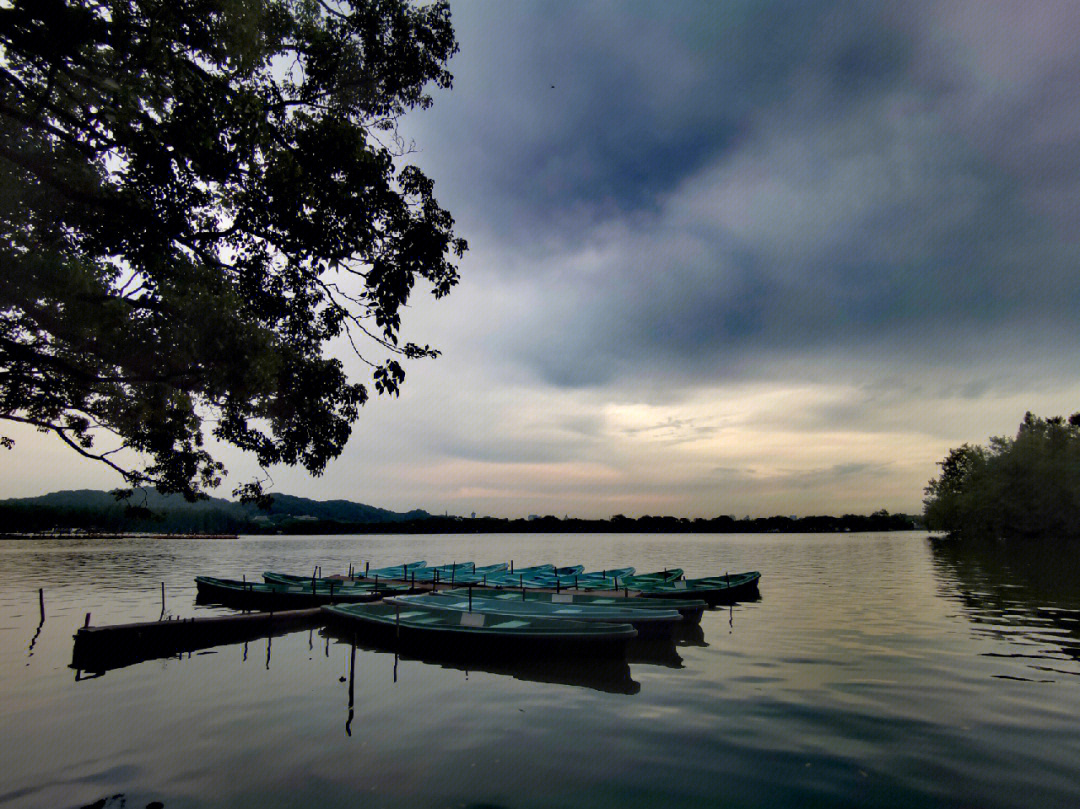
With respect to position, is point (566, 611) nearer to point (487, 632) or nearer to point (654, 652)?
point (654, 652)

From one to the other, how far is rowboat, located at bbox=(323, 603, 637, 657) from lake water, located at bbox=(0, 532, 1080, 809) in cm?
70

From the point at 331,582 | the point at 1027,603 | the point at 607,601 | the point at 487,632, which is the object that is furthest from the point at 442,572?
the point at 1027,603

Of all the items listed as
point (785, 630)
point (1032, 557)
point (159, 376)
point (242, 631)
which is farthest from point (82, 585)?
point (1032, 557)

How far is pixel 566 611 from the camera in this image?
22.7m

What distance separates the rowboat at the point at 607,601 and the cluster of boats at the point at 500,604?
1.9 inches

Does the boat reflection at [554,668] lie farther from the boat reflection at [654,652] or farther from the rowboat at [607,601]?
the rowboat at [607,601]

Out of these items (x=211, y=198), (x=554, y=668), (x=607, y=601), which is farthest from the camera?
(x=607, y=601)

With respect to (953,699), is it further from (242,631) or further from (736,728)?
(242,631)

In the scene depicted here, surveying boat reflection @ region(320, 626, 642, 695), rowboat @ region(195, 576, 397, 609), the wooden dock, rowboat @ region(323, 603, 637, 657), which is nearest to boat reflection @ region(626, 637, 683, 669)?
boat reflection @ region(320, 626, 642, 695)

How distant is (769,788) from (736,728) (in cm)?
304

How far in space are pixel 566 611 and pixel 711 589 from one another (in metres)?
13.4

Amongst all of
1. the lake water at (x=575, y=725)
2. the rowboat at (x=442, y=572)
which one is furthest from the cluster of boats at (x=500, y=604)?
the lake water at (x=575, y=725)

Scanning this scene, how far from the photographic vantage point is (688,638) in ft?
78.9

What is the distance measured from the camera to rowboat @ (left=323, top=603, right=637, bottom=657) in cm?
1814
